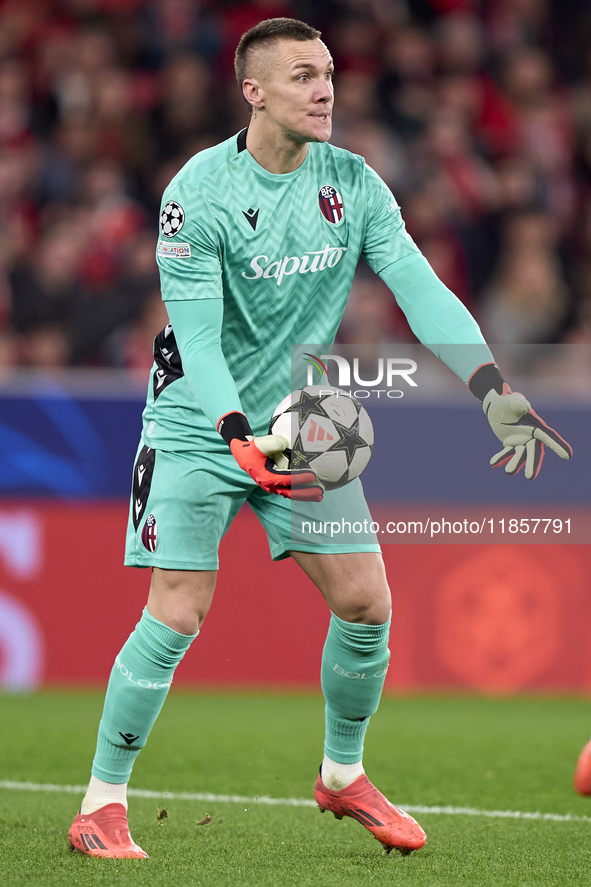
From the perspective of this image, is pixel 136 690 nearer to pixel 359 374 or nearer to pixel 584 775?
pixel 359 374

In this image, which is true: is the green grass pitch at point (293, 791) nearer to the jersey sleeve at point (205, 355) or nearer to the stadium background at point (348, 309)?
the stadium background at point (348, 309)

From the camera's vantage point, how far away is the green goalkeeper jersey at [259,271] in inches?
141

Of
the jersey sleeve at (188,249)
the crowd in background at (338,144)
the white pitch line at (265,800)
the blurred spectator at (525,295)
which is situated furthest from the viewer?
the blurred spectator at (525,295)

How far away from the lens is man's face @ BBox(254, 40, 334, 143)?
3598 mm

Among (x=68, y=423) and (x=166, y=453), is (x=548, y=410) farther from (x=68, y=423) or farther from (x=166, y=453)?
(x=166, y=453)

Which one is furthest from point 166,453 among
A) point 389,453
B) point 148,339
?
point 148,339

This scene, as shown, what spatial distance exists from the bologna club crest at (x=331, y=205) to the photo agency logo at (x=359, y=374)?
40 cm

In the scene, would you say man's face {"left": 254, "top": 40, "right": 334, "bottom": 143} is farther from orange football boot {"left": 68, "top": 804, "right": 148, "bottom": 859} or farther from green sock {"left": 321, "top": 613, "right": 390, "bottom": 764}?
orange football boot {"left": 68, "top": 804, "right": 148, "bottom": 859}

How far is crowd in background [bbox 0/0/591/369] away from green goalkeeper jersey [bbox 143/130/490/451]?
13.4 ft

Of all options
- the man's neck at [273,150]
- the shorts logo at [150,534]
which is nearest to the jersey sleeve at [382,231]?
the man's neck at [273,150]

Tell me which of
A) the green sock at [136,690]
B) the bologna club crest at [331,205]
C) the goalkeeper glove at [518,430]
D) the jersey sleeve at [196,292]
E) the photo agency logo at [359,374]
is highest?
the bologna club crest at [331,205]

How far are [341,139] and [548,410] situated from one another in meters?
3.16

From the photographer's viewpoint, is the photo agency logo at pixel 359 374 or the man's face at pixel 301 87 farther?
the photo agency logo at pixel 359 374

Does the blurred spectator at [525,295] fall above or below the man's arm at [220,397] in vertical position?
above
